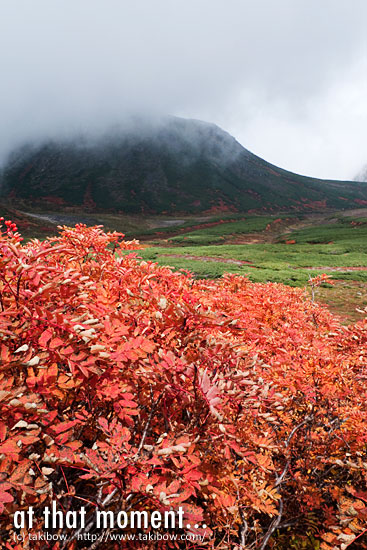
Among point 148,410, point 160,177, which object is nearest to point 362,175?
point 160,177

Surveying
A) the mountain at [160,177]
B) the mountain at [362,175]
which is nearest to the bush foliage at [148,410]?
the mountain at [160,177]

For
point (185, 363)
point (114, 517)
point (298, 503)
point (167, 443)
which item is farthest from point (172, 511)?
point (298, 503)

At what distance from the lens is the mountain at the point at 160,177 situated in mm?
84000

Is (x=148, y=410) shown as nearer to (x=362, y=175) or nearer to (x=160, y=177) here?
(x=160, y=177)

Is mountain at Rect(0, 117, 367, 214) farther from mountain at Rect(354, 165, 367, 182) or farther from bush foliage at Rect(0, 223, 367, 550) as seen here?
bush foliage at Rect(0, 223, 367, 550)

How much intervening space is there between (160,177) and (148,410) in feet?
340

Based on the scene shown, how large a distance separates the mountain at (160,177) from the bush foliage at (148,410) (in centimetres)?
8010

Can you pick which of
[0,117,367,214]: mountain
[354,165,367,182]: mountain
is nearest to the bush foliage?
[0,117,367,214]: mountain

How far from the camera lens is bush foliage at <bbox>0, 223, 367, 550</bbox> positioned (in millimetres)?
1146

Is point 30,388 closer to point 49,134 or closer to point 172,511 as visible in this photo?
point 172,511

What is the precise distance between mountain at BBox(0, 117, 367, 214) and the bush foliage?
8010 cm

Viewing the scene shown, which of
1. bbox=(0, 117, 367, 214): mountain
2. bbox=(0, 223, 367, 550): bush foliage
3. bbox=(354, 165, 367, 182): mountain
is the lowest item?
bbox=(0, 223, 367, 550): bush foliage

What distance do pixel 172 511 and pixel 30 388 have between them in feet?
2.53

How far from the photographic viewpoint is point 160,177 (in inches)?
3895
